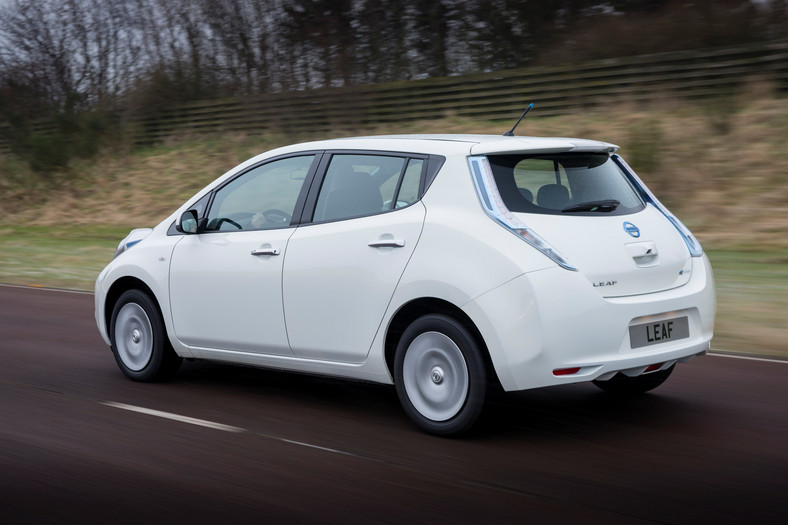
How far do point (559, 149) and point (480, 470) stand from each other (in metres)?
1.88

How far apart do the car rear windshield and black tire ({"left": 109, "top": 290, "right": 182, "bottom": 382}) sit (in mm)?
2830

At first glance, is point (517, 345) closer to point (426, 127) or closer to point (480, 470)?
point (480, 470)

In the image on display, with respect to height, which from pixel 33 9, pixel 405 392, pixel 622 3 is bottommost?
pixel 405 392

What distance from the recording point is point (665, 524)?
12.9 ft

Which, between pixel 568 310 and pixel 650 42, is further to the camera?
pixel 650 42

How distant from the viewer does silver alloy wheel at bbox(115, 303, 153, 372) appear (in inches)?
275

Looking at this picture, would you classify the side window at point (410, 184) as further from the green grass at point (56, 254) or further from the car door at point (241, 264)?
the green grass at point (56, 254)

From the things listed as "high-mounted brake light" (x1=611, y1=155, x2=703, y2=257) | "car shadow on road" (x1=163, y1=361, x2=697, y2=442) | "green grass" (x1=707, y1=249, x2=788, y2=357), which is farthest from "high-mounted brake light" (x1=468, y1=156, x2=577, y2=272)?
"green grass" (x1=707, y1=249, x2=788, y2=357)

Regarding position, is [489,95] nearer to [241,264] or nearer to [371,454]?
[241,264]

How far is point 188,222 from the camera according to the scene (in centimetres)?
664

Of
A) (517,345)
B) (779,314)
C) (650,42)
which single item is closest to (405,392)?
(517,345)

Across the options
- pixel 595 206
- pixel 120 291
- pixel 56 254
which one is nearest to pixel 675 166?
pixel 56 254

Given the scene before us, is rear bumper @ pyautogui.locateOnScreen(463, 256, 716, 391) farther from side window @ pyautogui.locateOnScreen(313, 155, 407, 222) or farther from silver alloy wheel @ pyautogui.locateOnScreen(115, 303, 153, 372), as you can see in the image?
silver alloy wheel @ pyautogui.locateOnScreen(115, 303, 153, 372)

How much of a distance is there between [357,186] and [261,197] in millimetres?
884
